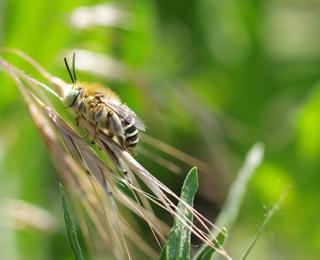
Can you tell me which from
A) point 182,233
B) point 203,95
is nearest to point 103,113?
point 182,233

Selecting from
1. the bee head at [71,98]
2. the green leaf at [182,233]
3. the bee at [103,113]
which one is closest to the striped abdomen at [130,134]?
the bee at [103,113]

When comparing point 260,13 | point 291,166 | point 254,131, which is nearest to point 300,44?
point 260,13

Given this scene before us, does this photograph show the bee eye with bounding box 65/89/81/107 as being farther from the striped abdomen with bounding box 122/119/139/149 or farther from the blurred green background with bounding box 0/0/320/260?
the blurred green background with bounding box 0/0/320/260

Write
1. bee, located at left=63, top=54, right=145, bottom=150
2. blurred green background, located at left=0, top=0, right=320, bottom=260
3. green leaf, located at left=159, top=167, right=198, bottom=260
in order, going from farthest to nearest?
blurred green background, located at left=0, top=0, right=320, bottom=260, bee, located at left=63, top=54, right=145, bottom=150, green leaf, located at left=159, top=167, right=198, bottom=260

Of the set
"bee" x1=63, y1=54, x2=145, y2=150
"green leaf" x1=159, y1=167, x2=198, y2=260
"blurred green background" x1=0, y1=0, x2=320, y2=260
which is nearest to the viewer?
"green leaf" x1=159, y1=167, x2=198, y2=260

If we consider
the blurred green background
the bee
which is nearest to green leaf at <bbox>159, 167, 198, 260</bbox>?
the bee

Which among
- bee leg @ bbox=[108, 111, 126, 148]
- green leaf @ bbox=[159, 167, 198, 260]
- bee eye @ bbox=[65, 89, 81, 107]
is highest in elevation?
bee eye @ bbox=[65, 89, 81, 107]
